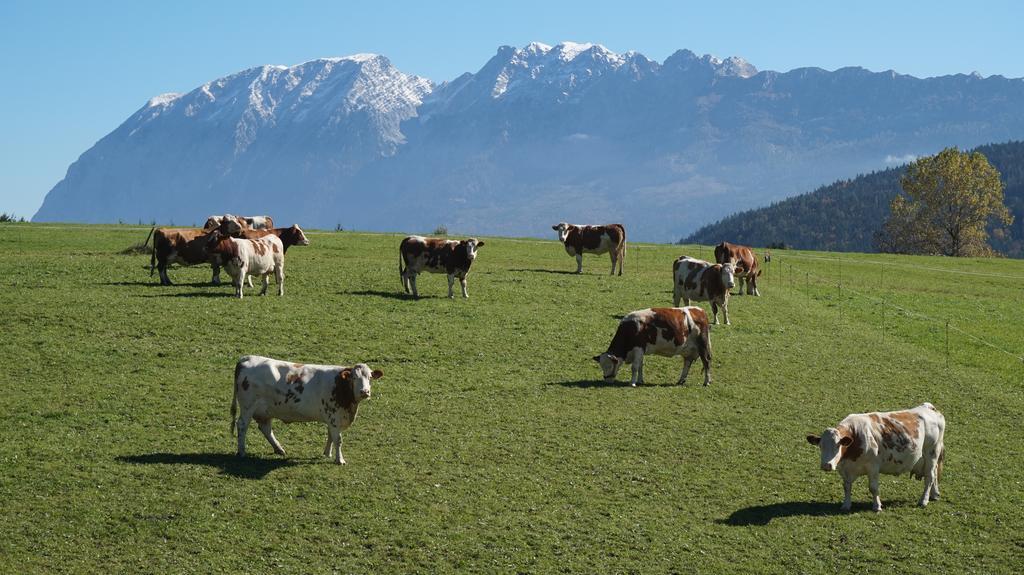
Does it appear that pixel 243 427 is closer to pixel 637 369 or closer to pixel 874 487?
pixel 637 369

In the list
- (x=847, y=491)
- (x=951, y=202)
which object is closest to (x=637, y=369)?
(x=847, y=491)

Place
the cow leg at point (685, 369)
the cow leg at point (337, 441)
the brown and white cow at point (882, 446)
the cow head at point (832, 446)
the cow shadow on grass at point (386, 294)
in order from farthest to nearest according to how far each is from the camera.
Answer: the cow shadow on grass at point (386, 294)
the cow leg at point (685, 369)
the cow leg at point (337, 441)
the brown and white cow at point (882, 446)
the cow head at point (832, 446)

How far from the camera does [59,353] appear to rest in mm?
27984

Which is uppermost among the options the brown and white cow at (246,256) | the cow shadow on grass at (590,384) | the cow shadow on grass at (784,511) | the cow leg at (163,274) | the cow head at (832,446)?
the brown and white cow at (246,256)

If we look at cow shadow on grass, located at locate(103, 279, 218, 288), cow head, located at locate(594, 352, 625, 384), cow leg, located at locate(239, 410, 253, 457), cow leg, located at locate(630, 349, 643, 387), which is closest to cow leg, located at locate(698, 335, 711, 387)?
cow leg, located at locate(630, 349, 643, 387)

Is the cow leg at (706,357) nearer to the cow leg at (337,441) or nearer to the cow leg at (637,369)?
the cow leg at (637,369)

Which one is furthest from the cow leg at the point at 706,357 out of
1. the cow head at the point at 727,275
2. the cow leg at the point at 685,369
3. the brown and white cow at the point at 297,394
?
the brown and white cow at the point at 297,394

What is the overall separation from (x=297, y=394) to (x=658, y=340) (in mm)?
10670

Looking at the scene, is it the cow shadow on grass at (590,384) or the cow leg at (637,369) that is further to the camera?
the cow leg at (637,369)

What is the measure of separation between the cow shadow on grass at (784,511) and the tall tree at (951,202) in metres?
94.0

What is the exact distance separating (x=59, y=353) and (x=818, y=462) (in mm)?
18826

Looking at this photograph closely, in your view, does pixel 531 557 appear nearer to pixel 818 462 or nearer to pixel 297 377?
pixel 297 377

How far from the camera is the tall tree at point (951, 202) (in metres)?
107

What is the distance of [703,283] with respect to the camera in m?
37.2
